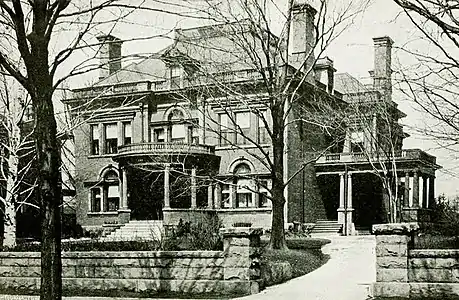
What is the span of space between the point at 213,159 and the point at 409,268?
24.0 m


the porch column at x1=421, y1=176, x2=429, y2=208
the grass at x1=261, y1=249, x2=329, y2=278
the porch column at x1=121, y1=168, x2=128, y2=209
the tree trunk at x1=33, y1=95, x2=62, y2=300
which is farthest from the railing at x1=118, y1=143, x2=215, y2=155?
the tree trunk at x1=33, y1=95, x2=62, y2=300

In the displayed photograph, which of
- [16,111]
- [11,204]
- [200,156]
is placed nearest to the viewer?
[11,204]

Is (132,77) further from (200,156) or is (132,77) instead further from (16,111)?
(16,111)

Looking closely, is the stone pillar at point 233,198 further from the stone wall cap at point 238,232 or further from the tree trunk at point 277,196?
the stone wall cap at point 238,232

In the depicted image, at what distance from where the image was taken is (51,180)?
7984mm

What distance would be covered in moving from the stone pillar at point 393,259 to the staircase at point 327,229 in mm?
22458

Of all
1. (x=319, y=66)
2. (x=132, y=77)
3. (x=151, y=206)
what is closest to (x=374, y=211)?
(x=319, y=66)

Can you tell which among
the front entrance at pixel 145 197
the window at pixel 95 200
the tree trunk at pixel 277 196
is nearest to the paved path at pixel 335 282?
the tree trunk at pixel 277 196

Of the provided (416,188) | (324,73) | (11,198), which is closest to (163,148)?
(11,198)

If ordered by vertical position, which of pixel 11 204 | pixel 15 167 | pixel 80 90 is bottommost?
pixel 11 204

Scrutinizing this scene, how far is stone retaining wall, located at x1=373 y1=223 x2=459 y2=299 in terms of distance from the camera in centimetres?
1138

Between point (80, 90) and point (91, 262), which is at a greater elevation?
point (80, 90)

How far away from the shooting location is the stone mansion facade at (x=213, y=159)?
3388 centimetres

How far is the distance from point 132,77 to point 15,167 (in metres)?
19.0
